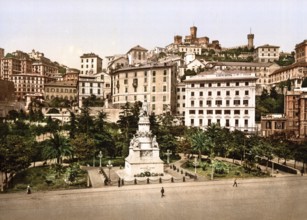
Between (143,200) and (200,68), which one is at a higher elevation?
(200,68)

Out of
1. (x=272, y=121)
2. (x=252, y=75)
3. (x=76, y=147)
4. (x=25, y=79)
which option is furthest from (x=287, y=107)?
(x=25, y=79)

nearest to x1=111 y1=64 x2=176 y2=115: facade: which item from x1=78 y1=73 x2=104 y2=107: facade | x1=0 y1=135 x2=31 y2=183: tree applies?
x1=78 y1=73 x2=104 y2=107: facade

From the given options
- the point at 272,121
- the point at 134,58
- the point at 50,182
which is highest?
the point at 134,58

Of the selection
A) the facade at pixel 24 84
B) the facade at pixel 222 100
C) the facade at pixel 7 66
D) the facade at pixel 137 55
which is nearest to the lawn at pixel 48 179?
the facade at pixel 222 100

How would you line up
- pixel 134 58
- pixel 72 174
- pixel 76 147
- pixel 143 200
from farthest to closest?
pixel 134 58
pixel 76 147
pixel 72 174
pixel 143 200

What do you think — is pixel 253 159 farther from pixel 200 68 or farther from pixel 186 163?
pixel 200 68

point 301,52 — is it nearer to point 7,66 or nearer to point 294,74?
point 294,74

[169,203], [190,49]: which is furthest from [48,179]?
[190,49]
